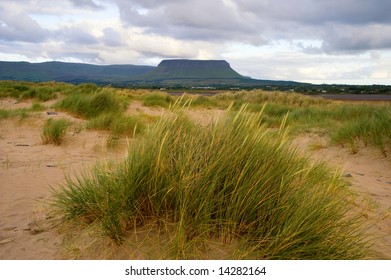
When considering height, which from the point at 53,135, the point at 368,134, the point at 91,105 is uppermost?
the point at 91,105

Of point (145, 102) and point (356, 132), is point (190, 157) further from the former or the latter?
point (145, 102)

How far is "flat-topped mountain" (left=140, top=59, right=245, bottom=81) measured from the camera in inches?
6186

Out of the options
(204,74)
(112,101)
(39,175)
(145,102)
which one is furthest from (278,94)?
(204,74)

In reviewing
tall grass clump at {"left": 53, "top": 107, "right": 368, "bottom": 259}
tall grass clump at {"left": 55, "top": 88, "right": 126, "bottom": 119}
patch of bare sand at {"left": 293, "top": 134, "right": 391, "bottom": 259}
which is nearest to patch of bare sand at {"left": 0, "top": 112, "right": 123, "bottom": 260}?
tall grass clump at {"left": 53, "top": 107, "right": 368, "bottom": 259}

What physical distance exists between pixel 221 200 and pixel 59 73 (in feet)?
572

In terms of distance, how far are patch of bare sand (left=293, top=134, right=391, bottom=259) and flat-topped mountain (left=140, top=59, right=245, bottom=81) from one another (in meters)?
147

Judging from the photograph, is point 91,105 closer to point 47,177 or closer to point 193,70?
point 47,177

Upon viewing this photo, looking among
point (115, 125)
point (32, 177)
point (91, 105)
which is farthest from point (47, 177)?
point (91, 105)

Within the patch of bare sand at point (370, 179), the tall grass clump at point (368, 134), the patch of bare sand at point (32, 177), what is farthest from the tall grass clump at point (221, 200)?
the tall grass clump at point (368, 134)

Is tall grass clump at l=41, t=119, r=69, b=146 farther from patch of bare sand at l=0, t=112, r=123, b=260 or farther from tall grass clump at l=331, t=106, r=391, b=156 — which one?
tall grass clump at l=331, t=106, r=391, b=156

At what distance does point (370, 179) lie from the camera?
5215 mm
